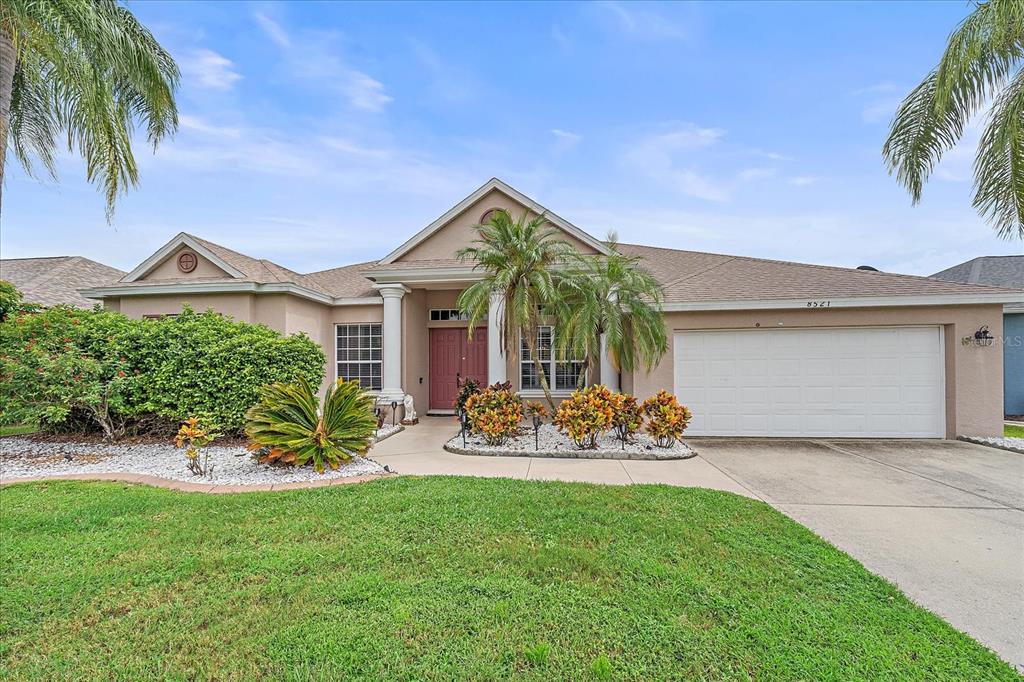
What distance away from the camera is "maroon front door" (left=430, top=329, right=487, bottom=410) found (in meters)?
13.9

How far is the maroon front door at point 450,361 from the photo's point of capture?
45.7 ft

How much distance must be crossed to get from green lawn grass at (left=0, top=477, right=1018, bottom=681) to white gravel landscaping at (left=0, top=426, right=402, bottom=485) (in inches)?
54.2

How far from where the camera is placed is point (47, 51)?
18.6ft

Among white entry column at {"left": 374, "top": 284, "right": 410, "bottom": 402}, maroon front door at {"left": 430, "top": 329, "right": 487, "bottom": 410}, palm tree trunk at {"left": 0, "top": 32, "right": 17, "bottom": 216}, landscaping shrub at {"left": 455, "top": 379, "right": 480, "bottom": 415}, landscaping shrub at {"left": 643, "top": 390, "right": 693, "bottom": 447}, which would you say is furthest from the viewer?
maroon front door at {"left": 430, "top": 329, "right": 487, "bottom": 410}

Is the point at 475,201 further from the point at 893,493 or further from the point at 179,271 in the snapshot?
the point at 893,493

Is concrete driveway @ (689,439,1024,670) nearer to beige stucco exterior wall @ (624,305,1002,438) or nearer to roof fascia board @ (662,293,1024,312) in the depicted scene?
beige stucco exterior wall @ (624,305,1002,438)

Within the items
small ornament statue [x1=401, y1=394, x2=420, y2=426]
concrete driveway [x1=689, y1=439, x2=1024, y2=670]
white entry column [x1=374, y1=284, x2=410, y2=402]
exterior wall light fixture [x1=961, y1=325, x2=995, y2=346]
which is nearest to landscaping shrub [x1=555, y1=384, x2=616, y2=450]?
concrete driveway [x1=689, y1=439, x2=1024, y2=670]

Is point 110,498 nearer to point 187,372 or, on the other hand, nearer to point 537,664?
point 187,372

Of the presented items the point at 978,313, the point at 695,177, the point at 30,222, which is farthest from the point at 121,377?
the point at 978,313

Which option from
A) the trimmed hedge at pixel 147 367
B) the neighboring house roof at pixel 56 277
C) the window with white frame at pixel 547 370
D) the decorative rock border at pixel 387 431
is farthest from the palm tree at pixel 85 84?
the window with white frame at pixel 547 370

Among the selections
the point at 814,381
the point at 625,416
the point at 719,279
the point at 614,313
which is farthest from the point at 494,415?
the point at 814,381

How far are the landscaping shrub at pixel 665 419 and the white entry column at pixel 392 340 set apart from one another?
6543 millimetres

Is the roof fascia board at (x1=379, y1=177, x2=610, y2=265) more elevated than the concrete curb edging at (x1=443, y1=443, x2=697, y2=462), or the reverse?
the roof fascia board at (x1=379, y1=177, x2=610, y2=265)

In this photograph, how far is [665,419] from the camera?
328 inches
